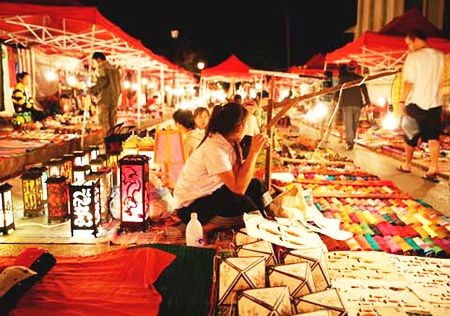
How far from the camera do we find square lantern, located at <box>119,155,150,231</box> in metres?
5.08

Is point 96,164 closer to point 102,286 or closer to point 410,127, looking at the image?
point 102,286

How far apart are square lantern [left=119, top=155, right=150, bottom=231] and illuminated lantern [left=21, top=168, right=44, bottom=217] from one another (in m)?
1.30

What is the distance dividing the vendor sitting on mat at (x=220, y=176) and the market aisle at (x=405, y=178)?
321 cm

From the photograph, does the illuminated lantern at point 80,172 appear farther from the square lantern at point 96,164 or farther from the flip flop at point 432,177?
the flip flop at point 432,177

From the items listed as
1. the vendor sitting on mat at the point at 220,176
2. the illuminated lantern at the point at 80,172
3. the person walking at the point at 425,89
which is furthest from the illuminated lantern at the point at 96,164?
the person walking at the point at 425,89

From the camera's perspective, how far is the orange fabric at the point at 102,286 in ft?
10.7

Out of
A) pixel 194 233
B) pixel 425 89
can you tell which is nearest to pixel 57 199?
pixel 194 233

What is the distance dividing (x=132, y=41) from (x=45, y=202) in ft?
20.0

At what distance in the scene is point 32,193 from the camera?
5668 millimetres

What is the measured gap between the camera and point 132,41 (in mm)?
10992

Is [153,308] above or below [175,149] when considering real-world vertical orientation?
below

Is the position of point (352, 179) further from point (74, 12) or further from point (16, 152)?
point (16, 152)

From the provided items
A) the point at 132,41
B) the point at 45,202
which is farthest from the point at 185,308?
the point at 132,41

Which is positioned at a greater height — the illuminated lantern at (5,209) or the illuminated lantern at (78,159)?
the illuminated lantern at (78,159)
